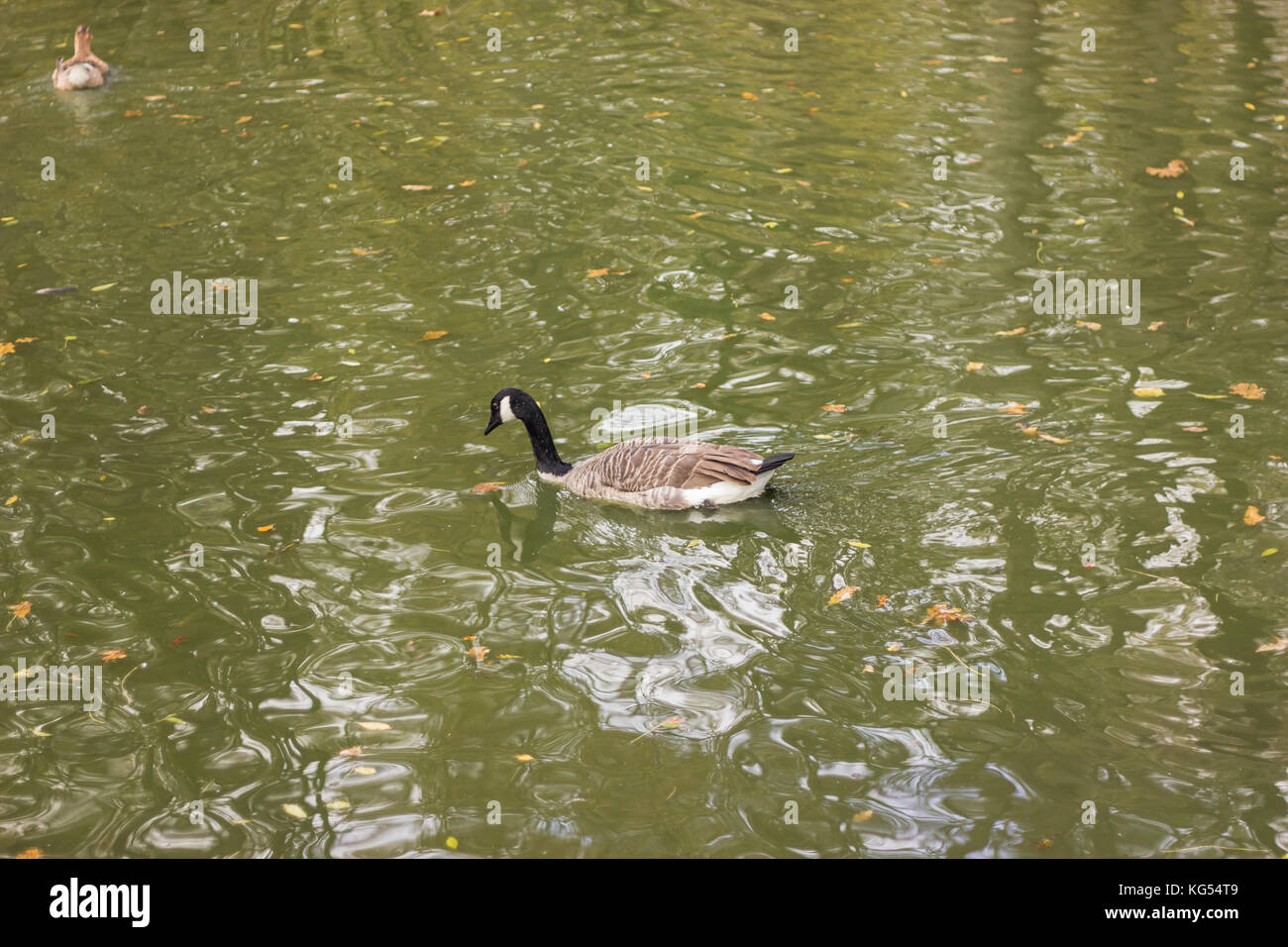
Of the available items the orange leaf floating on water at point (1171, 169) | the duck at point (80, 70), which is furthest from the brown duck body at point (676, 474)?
the duck at point (80, 70)

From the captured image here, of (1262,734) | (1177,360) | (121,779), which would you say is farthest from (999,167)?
(121,779)

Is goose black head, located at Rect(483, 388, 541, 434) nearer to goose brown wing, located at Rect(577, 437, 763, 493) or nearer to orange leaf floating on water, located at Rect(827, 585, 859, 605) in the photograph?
goose brown wing, located at Rect(577, 437, 763, 493)

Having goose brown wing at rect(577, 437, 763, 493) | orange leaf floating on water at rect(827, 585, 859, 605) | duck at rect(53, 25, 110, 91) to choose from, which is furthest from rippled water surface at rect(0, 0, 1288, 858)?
duck at rect(53, 25, 110, 91)

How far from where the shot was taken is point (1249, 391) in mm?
9703

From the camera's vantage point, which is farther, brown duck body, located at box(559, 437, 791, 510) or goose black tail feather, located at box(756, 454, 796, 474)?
brown duck body, located at box(559, 437, 791, 510)

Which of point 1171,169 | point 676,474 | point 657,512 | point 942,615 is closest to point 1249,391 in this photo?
point 942,615

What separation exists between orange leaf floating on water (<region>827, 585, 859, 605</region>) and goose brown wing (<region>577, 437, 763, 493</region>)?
1037mm

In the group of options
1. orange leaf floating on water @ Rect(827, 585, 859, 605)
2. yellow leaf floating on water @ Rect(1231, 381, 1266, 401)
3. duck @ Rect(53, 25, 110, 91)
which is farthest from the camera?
duck @ Rect(53, 25, 110, 91)

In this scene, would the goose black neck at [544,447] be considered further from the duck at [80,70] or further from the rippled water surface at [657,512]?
the duck at [80,70]

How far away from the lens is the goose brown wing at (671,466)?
26.9 feet

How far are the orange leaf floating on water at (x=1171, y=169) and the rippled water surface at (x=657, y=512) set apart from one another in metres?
0.17

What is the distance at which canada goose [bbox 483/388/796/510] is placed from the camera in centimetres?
819

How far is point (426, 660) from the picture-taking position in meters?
7.32

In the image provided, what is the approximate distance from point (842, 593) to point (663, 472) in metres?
1.61
